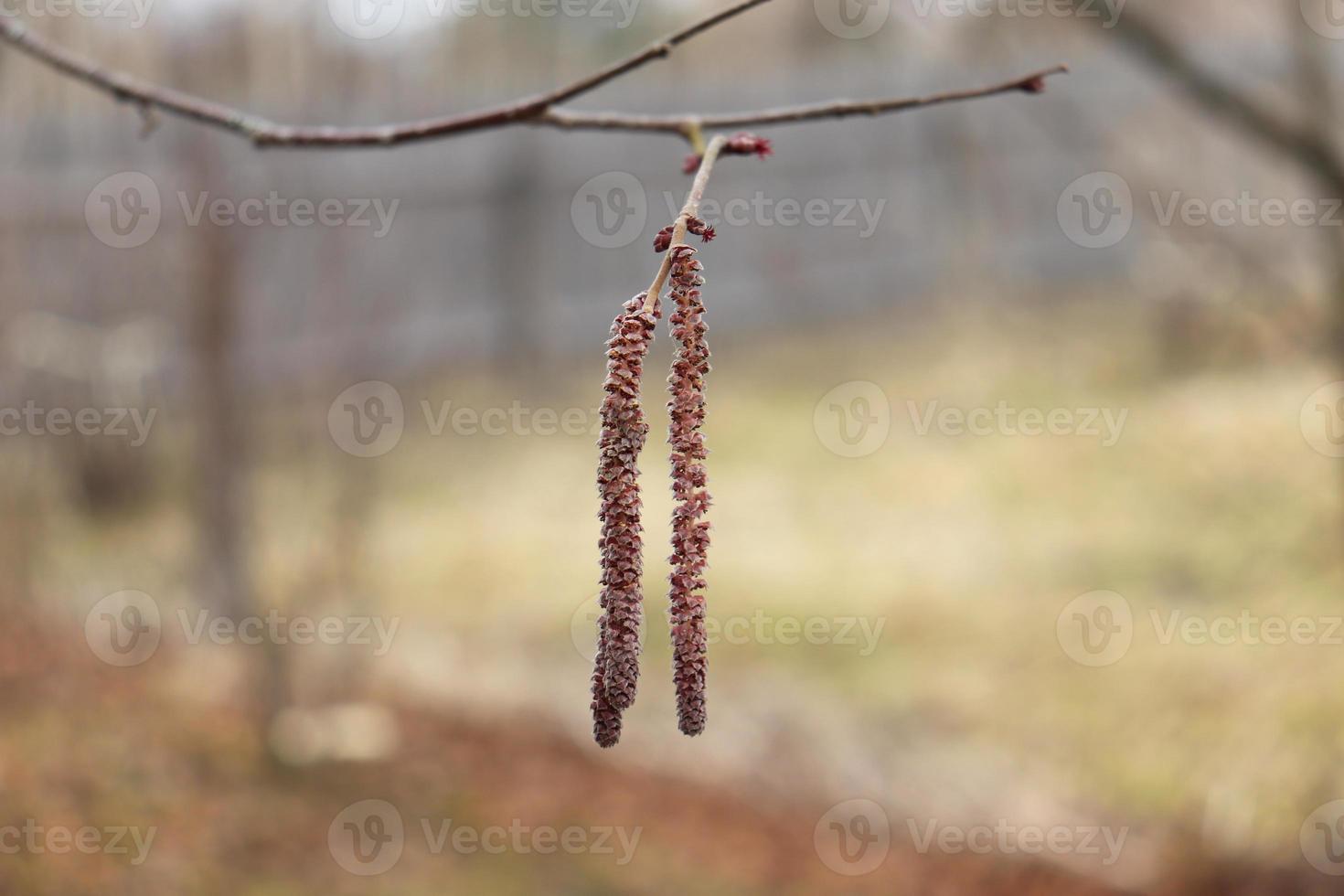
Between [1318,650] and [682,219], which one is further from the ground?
[682,219]

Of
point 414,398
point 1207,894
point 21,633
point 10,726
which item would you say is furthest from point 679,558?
point 414,398

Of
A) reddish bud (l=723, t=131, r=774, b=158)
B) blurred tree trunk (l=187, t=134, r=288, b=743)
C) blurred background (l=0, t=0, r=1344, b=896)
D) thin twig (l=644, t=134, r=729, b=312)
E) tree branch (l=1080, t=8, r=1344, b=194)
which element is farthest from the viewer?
blurred tree trunk (l=187, t=134, r=288, b=743)

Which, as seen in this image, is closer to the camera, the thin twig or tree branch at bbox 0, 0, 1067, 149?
the thin twig

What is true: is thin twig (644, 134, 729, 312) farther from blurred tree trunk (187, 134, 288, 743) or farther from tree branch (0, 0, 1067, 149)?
blurred tree trunk (187, 134, 288, 743)

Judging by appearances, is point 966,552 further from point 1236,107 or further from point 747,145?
point 747,145

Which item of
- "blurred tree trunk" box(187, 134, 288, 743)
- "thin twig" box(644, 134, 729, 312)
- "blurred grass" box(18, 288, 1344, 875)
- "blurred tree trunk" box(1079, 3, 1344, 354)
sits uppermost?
"thin twig" box(644, 134, 729, 312)

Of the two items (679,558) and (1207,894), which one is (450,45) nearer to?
(1207,894)

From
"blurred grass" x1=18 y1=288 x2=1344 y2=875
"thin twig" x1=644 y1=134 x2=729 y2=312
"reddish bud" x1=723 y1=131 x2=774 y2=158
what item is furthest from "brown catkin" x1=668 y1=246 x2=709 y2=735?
"blurred grass" x1=18 y1=288 x2=1344 y2=875
